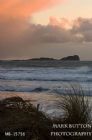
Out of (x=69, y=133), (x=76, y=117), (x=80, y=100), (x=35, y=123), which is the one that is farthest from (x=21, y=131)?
(x=80, y=100)

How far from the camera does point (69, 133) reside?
15.7 feet

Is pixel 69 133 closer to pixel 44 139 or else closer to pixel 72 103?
pixel 44 139

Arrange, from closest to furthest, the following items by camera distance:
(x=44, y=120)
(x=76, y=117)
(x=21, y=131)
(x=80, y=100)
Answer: (x=21, y=131)
(x=44, y=120)
(x=76, y=117)
(x=80, y=100)

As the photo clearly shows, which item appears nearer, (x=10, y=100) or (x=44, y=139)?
(x=44, y=139)

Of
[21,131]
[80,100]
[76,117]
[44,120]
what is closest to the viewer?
[21,131]

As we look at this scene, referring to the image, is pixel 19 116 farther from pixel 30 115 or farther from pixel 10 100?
pixel 10 100

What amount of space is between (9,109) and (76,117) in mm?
861

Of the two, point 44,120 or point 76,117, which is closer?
point 44,120

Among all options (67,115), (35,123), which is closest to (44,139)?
(35,123)

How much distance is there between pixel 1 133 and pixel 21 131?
0.94ft

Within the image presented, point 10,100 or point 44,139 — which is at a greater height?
point 10,100

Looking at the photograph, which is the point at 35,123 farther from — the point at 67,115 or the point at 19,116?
the point at 67,115

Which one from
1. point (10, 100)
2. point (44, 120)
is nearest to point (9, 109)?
point (10, 100)

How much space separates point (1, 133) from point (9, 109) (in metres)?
0.69
